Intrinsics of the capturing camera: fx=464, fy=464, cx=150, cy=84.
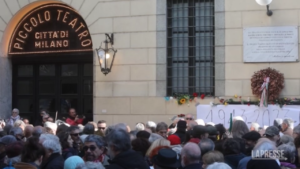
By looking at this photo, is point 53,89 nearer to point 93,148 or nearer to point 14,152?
point 14,152

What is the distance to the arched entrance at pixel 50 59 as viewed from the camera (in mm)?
15680

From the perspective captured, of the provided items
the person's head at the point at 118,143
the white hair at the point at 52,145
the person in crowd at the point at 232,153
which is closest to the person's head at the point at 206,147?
the person in crowd at the point at 232,153

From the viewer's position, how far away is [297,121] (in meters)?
12.3

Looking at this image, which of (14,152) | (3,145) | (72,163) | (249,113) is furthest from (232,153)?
(249,113)

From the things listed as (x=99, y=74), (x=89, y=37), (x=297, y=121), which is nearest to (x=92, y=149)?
(x=297, y=121)

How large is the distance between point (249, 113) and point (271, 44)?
2.04 metres

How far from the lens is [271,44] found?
1305 centimetres

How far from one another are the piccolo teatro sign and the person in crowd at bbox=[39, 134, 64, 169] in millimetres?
9353

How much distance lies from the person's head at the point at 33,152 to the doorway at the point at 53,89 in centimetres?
969

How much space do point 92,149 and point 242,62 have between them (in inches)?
332

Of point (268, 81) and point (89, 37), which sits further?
point (89, 37)

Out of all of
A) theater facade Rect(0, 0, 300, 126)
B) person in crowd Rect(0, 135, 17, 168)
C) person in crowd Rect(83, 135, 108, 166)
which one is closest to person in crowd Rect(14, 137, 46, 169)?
person in crowd Rect(83, 135, 108, 166)

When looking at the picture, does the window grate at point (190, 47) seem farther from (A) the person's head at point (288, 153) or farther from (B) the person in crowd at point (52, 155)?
(B) the person in crowd at point (52, 155)

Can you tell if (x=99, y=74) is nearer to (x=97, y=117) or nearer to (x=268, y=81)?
(x=97, y=117)
